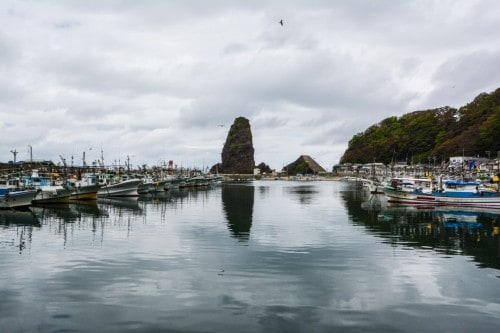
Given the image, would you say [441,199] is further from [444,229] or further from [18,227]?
[18,227]

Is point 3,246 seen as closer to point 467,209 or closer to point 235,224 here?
point 235,224

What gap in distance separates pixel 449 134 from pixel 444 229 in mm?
154327

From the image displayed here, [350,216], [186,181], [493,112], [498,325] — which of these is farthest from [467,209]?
[493,112]

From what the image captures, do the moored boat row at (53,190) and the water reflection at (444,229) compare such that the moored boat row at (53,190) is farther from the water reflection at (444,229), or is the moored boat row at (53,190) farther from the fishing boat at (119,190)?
the water reflection at (444,229)

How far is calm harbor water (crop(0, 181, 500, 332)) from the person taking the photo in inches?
419

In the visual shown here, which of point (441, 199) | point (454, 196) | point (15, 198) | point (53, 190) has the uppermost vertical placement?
point (53, 190)

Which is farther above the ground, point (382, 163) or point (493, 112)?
point (493, 112)

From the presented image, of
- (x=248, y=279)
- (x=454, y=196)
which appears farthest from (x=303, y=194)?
(x=248, y=279)

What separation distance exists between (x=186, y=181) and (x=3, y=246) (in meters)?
77.4

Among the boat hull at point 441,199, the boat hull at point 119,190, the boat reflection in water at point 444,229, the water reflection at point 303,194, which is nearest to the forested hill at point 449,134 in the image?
the water reflection at point 303,194

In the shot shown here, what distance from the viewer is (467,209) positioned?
41.5m

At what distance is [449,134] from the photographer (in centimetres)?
16638

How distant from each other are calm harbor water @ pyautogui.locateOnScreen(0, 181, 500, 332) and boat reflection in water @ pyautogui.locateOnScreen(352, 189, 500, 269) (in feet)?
0.46

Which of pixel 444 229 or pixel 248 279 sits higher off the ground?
pixel 248 279
